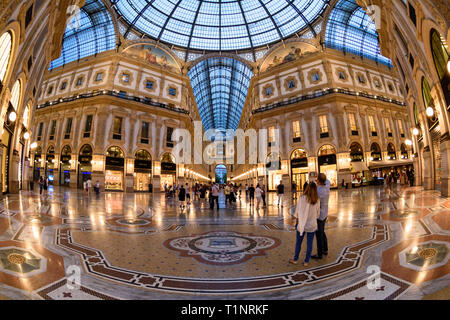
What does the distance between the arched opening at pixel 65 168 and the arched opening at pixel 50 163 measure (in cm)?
141

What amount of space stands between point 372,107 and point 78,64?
144 feet

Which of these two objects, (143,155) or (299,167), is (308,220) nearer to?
(299,167)

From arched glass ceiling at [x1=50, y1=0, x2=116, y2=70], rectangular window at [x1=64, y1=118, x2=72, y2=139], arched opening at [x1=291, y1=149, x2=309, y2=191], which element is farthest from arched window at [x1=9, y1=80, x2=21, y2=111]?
arched opening at [x1=291, y1=149, x2=309, y2=191]

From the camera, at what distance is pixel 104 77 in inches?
1275

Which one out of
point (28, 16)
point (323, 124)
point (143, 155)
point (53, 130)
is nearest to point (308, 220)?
point (28, 16)

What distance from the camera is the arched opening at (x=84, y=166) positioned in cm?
3012

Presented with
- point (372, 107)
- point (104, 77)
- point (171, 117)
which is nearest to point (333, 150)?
point (372, 107)

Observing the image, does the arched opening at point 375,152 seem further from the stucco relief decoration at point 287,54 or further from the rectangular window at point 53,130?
the rectangular window at point 53,130

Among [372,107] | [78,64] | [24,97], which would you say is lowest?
[24,97]

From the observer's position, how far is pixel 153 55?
119 ft

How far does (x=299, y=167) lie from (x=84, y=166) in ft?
95.5

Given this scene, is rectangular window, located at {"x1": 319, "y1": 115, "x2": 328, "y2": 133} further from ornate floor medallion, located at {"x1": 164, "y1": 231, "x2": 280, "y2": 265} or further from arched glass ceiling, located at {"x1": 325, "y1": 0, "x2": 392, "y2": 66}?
ornate floor medallion, located at {"x1": 164, "y1": 231, "x2": 280, "y2": 265}
